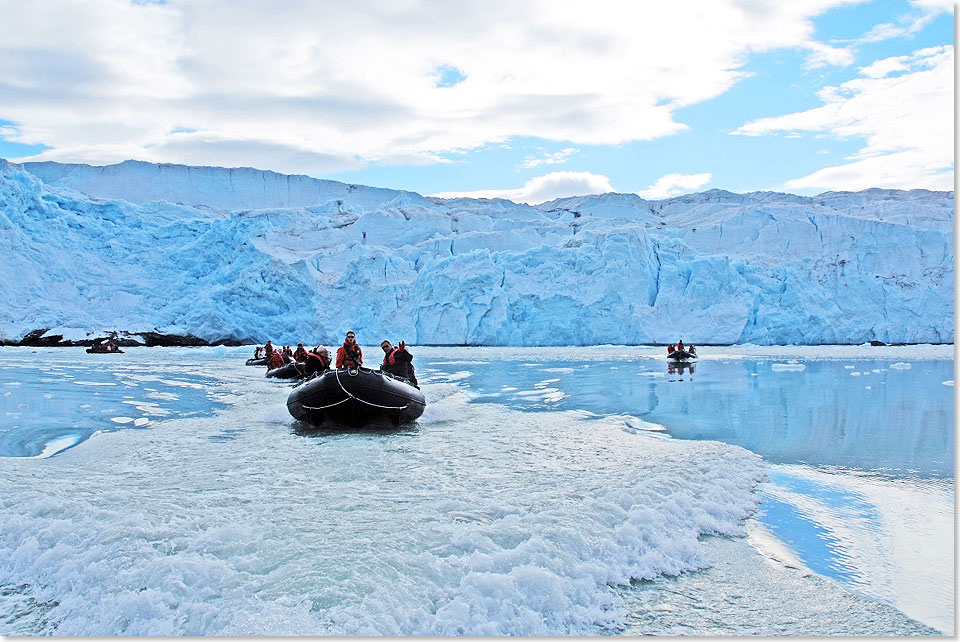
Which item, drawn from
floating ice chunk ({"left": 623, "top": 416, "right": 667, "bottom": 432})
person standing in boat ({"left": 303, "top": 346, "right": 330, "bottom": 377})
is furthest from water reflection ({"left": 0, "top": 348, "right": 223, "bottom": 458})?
floating ice chunk ({"left": 623, "top": 416, "right": 667, "bottom": 432})

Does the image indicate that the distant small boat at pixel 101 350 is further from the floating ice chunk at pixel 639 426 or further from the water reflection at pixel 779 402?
the floating ice chunk at pixel 639 426

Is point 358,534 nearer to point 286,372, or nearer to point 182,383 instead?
point 182,383

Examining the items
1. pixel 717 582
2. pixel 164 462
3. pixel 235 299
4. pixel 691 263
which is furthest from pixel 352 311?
pixel 717 582

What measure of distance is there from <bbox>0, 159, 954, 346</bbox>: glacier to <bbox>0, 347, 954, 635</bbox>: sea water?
67.8 feet

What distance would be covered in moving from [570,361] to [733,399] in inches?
377

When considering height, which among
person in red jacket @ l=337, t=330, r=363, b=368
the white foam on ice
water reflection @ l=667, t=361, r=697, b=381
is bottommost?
water reflection @ l=667, t=361, r=697, b=381

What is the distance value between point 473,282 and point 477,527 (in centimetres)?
2422

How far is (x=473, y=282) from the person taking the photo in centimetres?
2747

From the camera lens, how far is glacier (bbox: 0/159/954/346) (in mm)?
27688

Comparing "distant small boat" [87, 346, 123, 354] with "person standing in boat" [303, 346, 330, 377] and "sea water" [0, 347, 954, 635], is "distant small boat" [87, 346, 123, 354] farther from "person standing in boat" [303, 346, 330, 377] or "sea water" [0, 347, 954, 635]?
"person standing in boat" [303, 346, 330, 377]

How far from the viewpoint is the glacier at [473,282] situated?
27.7 metres

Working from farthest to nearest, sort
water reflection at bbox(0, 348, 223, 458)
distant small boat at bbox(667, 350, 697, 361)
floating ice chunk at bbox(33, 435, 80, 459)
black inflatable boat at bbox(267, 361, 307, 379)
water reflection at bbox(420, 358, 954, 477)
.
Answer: distant small boat at bbox(667, 350, 697, 361) < black inflatable boat at bbox(267, 361, 307, 379) < water reflection at bbox(0, 348, 223, 458) < water reflection at bbox(420, 358, 954, 477) < floating ice chunk at bbox(33, 435, 80, 459)

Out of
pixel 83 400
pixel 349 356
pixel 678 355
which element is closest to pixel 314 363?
pixel 349 356

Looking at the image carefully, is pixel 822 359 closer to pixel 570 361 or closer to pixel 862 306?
pixel 570 361
